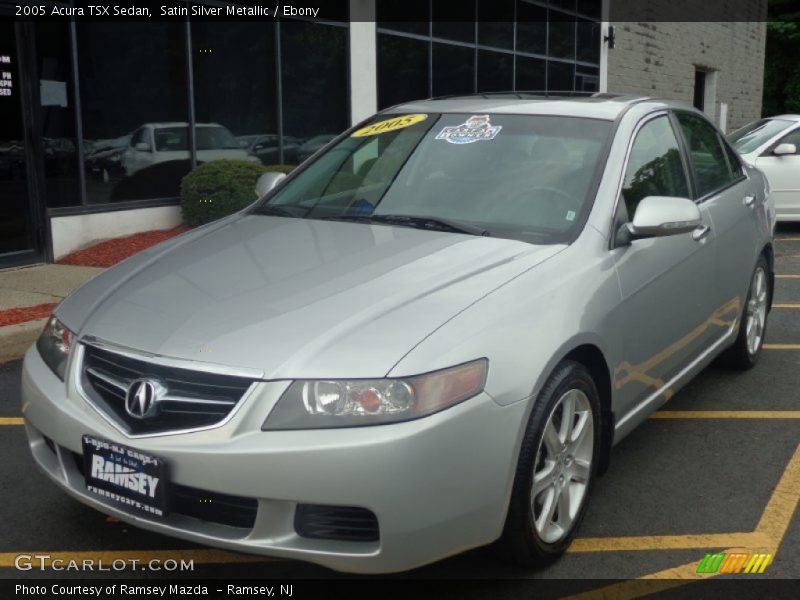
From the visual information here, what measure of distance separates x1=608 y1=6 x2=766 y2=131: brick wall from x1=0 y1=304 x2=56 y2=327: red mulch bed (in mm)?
16709

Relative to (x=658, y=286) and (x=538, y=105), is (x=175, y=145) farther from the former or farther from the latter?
(x=658, y=286)

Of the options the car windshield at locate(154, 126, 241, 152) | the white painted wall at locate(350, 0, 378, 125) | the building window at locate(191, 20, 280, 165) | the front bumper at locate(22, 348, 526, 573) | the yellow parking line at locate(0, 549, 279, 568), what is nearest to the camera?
Result: the front bumper at locate(22, 348, 526, 573)

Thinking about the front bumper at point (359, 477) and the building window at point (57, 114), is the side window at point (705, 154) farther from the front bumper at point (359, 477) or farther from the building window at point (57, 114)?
Answer: the building window at point (57, 114)

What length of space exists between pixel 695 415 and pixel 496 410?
2.53 m

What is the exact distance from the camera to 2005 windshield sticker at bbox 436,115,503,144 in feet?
13.7

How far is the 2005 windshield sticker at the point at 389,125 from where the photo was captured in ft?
14.8

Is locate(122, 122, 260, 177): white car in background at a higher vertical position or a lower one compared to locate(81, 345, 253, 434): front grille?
higher

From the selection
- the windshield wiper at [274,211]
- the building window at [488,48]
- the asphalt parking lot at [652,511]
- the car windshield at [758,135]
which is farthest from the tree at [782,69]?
the windshield wiper at [274,211]

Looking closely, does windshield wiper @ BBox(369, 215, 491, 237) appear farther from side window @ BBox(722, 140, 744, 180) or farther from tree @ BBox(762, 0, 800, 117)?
tree @ BBox(762, 0, 800, 117)

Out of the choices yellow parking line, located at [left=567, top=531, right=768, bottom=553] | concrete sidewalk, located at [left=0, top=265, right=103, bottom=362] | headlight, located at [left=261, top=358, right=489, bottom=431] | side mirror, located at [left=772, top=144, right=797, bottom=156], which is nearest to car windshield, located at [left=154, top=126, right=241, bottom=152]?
concrete sidewalk, located at [left=0, top=265, right=103, bottom=362]

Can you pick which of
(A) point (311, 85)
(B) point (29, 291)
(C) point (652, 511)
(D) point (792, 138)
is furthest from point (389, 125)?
(D) point (792, 138)

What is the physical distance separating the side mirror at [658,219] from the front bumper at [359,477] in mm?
1183

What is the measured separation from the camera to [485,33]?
16.4m

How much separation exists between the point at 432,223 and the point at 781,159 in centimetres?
982
